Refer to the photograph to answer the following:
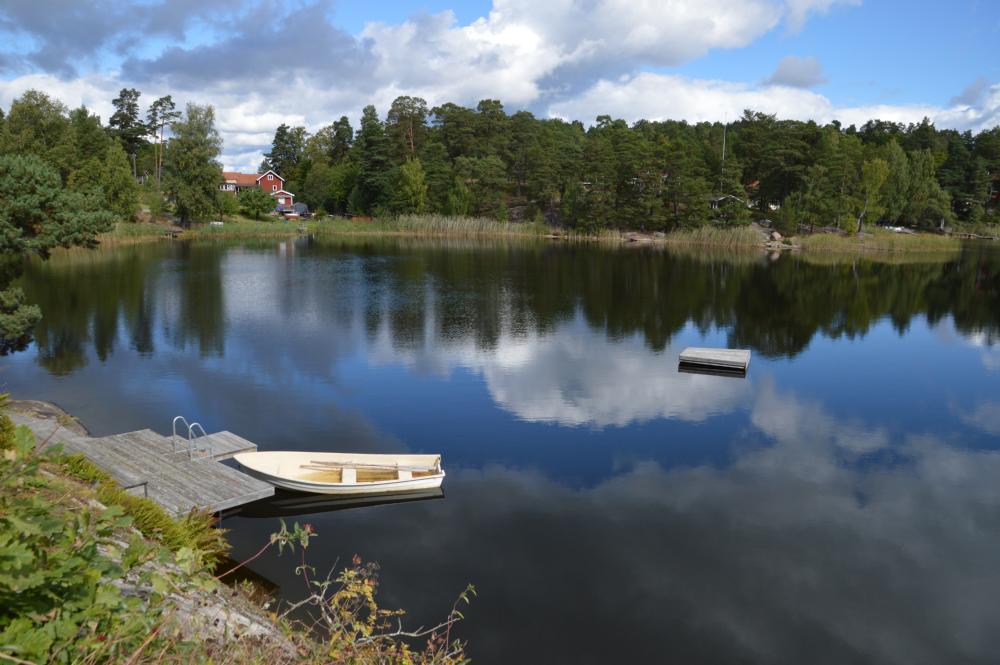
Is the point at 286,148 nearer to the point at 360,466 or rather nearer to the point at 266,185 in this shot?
the point at 266,185

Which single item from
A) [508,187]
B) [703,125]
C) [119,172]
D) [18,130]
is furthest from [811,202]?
[18,130]

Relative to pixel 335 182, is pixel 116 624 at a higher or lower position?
lower

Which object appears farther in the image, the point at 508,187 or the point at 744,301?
the point at 508,187

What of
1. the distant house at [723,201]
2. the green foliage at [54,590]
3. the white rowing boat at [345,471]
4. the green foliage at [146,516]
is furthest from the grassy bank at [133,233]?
the green foliage at [54,590]

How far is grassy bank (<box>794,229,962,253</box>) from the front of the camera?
2803 inches

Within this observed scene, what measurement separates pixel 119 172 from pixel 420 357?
180 ft

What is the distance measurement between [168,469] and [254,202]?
82.4m

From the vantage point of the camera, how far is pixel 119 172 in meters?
64.7

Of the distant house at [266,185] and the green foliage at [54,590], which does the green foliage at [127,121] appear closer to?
the distant house at [266,185]

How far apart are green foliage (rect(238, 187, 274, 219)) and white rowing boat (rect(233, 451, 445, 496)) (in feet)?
267

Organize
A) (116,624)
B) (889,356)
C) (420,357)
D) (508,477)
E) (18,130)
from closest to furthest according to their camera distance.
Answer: (116,624), (508,477), (420,357), (889,356), (18,130)

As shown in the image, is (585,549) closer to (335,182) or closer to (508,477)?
(508,477)

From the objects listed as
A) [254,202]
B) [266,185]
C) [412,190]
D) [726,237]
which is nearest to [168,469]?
[726,237]

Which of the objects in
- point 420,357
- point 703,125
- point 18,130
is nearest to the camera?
point 420,357
